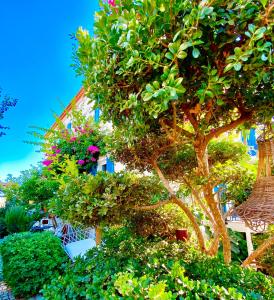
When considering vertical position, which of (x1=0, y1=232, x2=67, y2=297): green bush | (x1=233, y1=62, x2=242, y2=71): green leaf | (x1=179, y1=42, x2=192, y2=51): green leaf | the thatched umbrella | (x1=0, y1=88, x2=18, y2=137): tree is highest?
(x1=0, y1=88, x2=18, y2=137): tree

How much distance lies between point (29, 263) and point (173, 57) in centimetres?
403

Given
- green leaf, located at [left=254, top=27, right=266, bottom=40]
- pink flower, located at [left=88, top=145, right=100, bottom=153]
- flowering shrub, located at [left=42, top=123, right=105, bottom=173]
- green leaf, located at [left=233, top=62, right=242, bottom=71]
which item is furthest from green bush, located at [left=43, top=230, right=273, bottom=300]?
flowering shrub, located at [left=42, top=123, right=105, bottom=173]

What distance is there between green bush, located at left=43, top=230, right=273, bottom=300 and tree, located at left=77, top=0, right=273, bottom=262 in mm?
857

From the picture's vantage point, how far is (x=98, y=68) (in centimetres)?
174

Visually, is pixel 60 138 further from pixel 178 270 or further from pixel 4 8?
pixel 178 270

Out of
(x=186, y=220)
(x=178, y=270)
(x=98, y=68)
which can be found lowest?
(x=178, y=270)

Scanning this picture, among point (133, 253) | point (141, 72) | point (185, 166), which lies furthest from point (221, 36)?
point (133, 253)

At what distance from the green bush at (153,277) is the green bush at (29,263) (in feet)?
5.46

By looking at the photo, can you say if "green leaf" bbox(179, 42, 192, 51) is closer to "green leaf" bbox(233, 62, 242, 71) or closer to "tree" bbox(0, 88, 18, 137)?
"green leaf" bbox(233, 62, 242, 71)

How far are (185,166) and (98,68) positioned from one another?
1.76 meters

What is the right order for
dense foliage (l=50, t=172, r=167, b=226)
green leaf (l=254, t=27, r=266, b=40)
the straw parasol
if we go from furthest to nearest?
1. dense foliage (l=50, t=172, r=167, b=226)
2. the straw parasol
3. green leaf (l=254, t=27, r=266, b=40)

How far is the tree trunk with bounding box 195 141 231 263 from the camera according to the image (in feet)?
7.72

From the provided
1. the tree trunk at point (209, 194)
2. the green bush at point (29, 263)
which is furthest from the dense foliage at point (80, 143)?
the tree trunk at point (209, 194)

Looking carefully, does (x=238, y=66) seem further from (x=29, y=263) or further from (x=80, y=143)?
(x=80, y=143)
